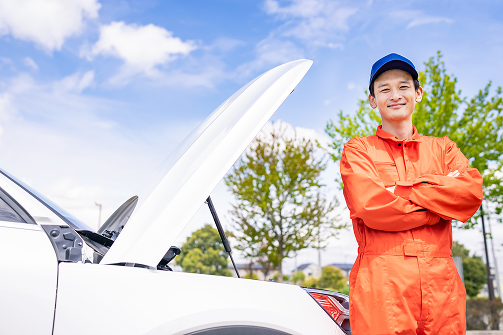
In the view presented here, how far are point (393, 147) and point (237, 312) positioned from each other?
46.4 inches

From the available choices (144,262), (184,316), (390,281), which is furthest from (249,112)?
(390,281)

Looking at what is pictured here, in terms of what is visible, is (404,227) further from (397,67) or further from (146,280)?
(146,280)

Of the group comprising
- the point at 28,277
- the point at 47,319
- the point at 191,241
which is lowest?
the point at 47,319

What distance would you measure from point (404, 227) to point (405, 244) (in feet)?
0.24

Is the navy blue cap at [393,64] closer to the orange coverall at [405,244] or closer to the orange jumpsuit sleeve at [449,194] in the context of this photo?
the orange coverall at [405,244]

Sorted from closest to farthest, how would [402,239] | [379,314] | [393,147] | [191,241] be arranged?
[379,314], [402,239], [393,147], [191,241]

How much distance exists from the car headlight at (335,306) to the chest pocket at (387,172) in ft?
2.04

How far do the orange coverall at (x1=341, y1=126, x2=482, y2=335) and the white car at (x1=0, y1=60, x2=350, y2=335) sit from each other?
0.23 metres

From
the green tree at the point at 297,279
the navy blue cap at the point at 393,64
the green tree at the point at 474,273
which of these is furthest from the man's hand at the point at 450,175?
the green tree at the point at 474,273

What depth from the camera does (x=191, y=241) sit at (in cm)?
3039

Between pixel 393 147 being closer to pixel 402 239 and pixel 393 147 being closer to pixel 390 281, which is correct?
pixel 402 239

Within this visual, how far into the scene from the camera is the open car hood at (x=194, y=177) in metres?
1.26

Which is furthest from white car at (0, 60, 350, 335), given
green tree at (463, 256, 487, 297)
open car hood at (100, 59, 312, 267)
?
green tree at (463, 256, 487, 297)

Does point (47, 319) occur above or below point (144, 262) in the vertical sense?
below
